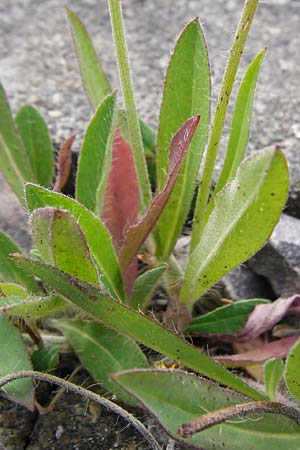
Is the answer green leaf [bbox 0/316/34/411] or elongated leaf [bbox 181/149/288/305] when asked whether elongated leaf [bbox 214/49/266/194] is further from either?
green leaf [bbox 0/316/34/411]

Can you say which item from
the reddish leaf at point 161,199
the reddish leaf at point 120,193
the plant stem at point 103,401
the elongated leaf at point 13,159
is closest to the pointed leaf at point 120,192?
the reddish leaf at point 120,193

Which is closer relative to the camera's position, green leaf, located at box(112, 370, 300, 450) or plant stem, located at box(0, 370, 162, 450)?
green leaf, located at box(112, 370, 300, 450)

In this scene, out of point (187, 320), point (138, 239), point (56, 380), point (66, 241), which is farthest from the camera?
point (187, 320)

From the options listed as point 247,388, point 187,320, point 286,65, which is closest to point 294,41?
point 286,65

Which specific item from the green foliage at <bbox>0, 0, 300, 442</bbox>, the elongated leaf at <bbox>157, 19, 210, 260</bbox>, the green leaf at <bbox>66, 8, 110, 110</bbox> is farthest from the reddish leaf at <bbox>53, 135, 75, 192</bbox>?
the elongated leaf at <bbox>157, 19, 210, 260</bbox>

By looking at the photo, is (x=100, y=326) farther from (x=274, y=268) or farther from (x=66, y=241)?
(x=274, y=268)

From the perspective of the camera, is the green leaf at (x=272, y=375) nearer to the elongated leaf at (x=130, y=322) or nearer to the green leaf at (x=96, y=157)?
the elongated leaf at (x=130, y=322)
